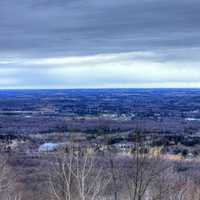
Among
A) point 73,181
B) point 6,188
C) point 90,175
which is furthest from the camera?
point 6,188

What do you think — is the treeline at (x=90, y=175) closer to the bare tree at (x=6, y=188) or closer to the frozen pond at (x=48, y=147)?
the bare tree at (x=6, y=188)

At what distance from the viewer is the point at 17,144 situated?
83.8m

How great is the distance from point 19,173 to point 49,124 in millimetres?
66030

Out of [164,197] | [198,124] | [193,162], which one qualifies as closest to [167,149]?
[193,162]

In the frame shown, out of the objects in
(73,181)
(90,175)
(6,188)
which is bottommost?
(6,188)

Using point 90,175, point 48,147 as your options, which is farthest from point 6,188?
point 48,147

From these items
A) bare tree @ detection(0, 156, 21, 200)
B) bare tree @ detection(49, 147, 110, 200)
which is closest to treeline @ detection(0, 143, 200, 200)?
bare tree @ detection(0, 156, 21, 200)

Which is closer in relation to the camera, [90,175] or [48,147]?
[90,175]

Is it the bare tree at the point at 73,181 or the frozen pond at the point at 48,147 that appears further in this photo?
the frozen pond at the point at 48,147

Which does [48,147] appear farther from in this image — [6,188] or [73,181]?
[73,181]

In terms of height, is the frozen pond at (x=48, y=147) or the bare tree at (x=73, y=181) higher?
the bare tree at (x=73, y=181)

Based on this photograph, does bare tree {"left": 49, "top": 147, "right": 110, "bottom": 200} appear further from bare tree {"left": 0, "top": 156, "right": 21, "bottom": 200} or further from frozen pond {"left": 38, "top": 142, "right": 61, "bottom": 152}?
frozen pond {"left": 38, "top": 142, "right": 61, "bottom": 152}

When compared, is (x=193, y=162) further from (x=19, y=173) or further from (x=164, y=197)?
(x=164, y=197)

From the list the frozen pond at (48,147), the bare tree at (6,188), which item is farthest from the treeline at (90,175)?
the frozen pond at (48,147)
